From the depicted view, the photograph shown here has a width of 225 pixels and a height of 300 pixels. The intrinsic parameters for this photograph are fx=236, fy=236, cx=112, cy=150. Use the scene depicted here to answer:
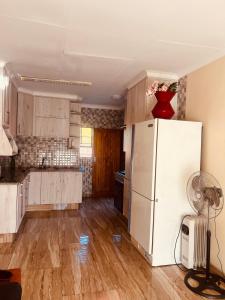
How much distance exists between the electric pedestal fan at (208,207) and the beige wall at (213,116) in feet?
0.67

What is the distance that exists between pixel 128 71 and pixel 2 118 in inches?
77.5

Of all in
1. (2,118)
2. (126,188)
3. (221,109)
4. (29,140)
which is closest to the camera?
(221,109)

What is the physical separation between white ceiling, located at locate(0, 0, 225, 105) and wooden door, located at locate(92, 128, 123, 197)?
2.90 m

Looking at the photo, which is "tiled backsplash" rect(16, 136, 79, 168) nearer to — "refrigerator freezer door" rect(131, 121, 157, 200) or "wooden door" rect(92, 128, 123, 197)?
"wooden door" rect(92, 128, 123, 197)

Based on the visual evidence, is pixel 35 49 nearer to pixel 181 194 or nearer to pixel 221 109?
pixel 221 109

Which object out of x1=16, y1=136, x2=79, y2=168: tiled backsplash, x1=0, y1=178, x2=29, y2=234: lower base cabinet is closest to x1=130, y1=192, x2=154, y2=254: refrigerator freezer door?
x1=0, y1=178, x2=29, y2=234: lower base cabinet

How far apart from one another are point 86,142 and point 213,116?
160 inches

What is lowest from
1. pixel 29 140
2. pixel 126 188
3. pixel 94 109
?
pixel 126 188

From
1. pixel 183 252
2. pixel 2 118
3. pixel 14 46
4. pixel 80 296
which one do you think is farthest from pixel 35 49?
pixel 183 252

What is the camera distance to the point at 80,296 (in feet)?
7.17

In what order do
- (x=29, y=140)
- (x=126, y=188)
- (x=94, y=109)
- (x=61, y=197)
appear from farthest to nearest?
(x=94, y=109)
(x=29, y=140)
(x=61, y=197)
(x=126, y=188)

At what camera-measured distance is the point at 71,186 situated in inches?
200

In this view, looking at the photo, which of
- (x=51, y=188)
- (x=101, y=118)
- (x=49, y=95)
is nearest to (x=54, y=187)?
(x=51, y=188)

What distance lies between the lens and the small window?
6.36 meters
